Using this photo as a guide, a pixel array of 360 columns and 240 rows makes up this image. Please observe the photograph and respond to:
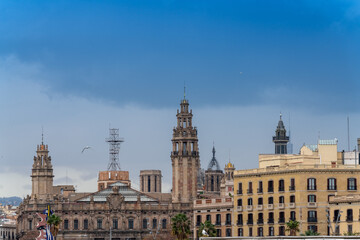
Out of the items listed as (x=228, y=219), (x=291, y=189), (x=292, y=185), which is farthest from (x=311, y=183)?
(x=228, y=219)

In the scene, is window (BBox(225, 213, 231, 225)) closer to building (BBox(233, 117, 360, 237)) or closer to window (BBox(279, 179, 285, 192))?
building (BBox(233, 117, 360, 237))

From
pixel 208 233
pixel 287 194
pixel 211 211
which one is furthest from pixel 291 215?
pixel 211 211

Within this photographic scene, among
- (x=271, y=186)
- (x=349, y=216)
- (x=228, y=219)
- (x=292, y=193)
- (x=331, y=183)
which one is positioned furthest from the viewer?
(x=228, y=219)

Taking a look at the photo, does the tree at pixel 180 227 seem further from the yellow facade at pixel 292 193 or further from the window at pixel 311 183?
the window at pixel 311 183

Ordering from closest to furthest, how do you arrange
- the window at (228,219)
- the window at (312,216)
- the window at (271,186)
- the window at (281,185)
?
the window at (312,216), the window at (281,185), the window at (271,186), the window at (228,219)

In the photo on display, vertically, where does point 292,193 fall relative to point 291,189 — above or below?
below

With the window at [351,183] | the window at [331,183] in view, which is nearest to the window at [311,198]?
the window at [331,183]

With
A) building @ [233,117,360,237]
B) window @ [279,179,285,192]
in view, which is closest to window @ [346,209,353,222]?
building @ [233,117,360,237]

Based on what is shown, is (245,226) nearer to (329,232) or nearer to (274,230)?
(274,230)

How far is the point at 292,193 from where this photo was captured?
518ft

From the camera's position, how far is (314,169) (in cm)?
15575

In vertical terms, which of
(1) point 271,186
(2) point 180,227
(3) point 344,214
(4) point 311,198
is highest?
(1) point 271,186

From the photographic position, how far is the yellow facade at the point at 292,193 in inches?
6112

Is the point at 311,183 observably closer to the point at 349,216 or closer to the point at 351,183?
the point at 351,183
